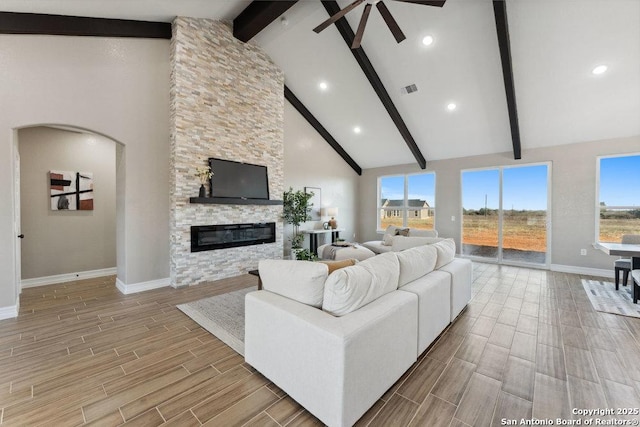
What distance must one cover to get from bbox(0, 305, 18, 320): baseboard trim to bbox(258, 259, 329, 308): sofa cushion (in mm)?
3231

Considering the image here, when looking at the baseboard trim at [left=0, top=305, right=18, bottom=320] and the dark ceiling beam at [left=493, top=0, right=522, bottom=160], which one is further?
the dark ceiling beam at [left=493, top=0, right=522, bottom=160]

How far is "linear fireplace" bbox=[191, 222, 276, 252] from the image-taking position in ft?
14.4

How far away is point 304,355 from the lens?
1589 millimetres

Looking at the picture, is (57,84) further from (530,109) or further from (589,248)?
(589,248)

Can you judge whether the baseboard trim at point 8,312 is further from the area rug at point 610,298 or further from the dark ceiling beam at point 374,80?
the area rug at point 610,298

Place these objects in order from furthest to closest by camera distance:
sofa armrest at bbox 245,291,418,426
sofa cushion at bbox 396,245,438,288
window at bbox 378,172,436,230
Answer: window at bbox 378,172,436,230, sofa cushion at bbox 396,245,438,288, sofa armrest at bbox 245,291,418,426

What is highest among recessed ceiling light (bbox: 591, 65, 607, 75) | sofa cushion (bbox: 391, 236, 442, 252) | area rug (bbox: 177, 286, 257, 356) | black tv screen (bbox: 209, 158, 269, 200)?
recessed ceiling light (bbox: 591, 65, 607, 75)

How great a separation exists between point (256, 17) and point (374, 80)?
92.5 inches

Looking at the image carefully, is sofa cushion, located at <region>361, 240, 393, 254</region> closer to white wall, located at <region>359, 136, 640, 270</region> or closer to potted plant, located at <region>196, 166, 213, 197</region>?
white wall, located at <region>359, 136, 640, 270</region>

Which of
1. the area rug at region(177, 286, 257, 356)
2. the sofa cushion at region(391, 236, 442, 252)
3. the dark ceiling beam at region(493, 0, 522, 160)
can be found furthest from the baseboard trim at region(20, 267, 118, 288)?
the dark ceiling beam at region(493, 0, 522, 160)

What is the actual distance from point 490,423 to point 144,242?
458 cm

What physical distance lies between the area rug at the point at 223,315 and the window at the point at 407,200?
568 centimetres

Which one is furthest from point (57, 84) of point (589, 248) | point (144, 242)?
point (589, 248)

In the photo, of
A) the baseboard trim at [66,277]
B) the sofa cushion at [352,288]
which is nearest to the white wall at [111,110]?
the baseboard trim at [66,277]
